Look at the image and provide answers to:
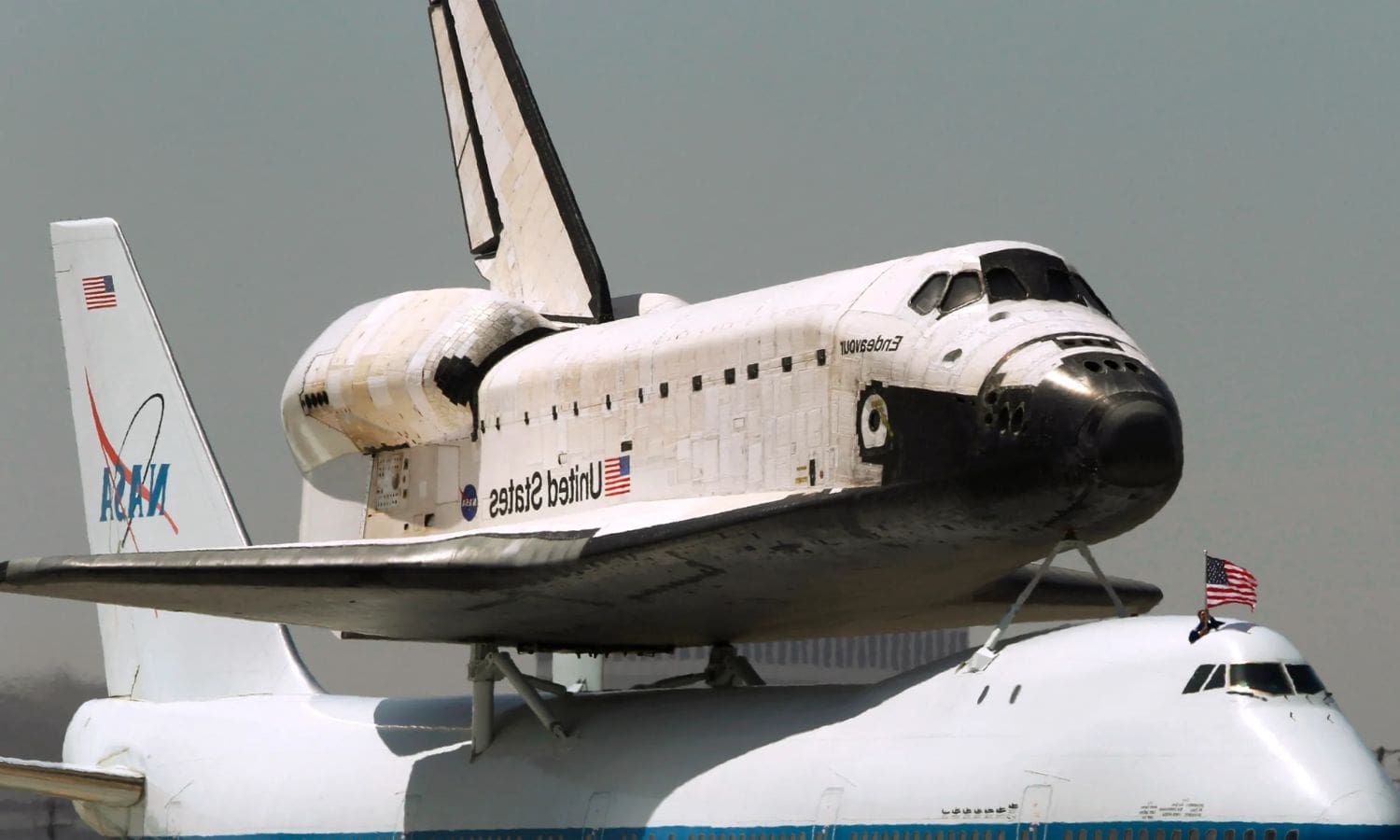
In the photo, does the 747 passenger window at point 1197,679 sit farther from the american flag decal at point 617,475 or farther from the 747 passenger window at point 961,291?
the american flag decal at point 617,475

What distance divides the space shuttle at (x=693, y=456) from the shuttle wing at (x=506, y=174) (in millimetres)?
58

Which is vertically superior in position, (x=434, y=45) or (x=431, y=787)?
(x=434, y=45)

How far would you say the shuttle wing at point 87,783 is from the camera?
70.9ft

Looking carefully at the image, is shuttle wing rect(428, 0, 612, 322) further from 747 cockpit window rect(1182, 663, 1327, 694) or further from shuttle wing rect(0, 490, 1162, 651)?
747 cockpit window rect(1182, 663, 1327, 694)

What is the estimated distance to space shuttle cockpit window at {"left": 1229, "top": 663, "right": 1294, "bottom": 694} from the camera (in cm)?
1299

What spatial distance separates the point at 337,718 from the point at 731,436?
6.98m

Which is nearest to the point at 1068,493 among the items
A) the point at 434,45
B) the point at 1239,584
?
the point at 1239,584

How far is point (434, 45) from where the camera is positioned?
83.1 feet

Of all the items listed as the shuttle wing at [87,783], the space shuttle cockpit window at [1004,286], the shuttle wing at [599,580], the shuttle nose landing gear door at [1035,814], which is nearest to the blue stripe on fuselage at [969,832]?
the shuttle nose landing gear door at [1035,814]

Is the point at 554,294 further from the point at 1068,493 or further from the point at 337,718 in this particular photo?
the point at 1068,493

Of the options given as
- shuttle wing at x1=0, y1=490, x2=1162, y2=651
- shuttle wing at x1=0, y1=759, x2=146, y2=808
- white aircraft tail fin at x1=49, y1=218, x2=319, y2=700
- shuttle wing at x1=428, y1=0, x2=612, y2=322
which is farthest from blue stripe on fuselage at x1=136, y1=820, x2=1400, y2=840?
shuttle wing at x1=428, y1=0, x2=612, y2=322

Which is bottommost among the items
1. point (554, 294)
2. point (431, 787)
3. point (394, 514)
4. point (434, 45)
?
point (431, 787)

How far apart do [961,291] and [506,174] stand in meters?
9.32

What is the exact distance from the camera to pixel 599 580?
1717cm
